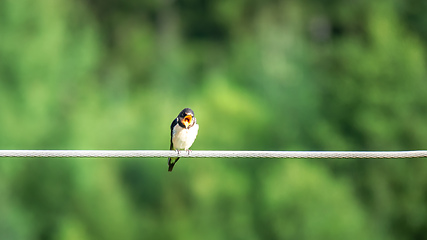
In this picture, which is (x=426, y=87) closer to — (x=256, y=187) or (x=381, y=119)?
(x=381, y=119)

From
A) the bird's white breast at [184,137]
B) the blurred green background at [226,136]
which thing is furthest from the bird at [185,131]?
the blurred green background at [226,136]

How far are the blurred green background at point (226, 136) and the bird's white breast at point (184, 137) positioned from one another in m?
18.8

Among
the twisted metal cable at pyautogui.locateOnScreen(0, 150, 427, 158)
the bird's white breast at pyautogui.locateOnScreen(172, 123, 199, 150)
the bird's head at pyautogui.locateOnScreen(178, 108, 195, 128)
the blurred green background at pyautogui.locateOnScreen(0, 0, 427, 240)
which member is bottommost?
the blurred green background at pyautogui.locateOnScreen(0, 0, 427, 240)

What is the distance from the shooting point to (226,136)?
35719 mm

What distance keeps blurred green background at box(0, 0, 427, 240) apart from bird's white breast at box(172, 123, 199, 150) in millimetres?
18828

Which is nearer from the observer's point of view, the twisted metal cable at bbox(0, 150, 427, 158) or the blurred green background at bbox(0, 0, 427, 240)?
the twisted metal cable at bbox(0, 150, 427, 158)

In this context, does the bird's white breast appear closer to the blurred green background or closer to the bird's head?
the bird's head

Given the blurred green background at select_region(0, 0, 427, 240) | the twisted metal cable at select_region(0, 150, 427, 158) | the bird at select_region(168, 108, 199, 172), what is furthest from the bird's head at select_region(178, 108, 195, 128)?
the blurred green background at select_region(0, 0, 427, 240)

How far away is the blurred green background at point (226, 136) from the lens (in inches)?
1203

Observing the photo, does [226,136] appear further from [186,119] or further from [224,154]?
[224,154]

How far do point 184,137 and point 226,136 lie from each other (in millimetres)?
25845

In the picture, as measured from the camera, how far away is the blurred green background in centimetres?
3055

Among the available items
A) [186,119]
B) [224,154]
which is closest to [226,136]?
[186,119]

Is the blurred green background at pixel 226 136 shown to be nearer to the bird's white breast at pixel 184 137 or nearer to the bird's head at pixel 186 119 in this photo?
the bird's white breast at pixel 184 137
